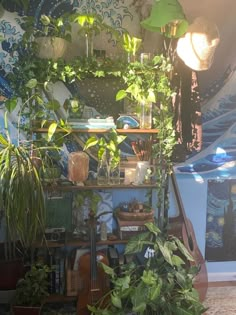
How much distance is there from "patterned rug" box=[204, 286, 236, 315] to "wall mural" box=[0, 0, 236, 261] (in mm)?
253

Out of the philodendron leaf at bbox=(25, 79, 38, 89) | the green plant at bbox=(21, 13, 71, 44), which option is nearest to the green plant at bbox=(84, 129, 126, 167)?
the philodendron leaf at bbox=(25, 79, 38, 89)

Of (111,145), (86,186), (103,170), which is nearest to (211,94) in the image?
(111,145)

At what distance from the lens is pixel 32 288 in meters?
2.21

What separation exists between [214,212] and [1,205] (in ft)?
5.43

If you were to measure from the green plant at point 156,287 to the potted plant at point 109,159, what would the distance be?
0.44m

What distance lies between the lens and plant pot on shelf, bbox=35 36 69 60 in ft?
7.34

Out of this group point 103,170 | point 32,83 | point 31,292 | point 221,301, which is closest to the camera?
point 32,83

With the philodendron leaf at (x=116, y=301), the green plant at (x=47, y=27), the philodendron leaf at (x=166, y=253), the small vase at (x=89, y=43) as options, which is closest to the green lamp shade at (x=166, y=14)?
the small vase at (x=89, y=43)

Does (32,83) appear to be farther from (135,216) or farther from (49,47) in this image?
Result: (135,216)

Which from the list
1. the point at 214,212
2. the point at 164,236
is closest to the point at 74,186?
the point at 164,236

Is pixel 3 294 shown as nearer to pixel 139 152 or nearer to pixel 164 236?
pixel 164 236

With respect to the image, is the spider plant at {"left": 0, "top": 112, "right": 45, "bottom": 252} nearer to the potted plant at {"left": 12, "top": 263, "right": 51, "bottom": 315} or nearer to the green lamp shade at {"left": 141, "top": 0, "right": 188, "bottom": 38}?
the potted plant at {"left": 12, "top": 263, "right": 51, "bottom": 315}

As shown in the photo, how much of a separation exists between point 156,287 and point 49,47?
63.3 inches

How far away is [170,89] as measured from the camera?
234 cm
